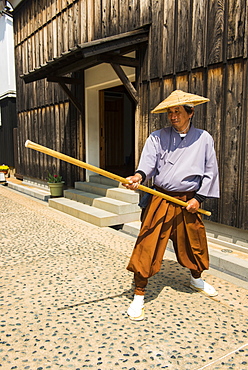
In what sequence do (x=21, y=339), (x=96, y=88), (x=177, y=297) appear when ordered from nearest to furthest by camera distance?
(x=21, y=339)
(x=177, y=297)
(x=96, y=88)

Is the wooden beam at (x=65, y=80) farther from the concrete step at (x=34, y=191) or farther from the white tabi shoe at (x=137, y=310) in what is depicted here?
the white tabi shoe at (x=137, y=310)

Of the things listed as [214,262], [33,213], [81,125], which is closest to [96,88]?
[81,125]

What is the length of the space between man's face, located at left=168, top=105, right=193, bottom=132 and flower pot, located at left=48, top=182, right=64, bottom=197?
669 centimetres

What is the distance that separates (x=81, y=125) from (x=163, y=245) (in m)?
6.13

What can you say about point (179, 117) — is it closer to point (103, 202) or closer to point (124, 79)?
point (124, 79)

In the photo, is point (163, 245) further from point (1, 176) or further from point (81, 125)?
point (1, 176)

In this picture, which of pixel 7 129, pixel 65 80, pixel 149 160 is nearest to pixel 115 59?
pixel 65 80

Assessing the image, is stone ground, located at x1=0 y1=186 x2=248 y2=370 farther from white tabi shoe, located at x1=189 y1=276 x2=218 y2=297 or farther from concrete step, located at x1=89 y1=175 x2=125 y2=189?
concrete step, located at x1=89 y1=175 x2=125 y2=189

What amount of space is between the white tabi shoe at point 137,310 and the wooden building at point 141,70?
2.35m

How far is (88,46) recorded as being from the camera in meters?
5.56

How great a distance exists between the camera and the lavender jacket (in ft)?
9.91

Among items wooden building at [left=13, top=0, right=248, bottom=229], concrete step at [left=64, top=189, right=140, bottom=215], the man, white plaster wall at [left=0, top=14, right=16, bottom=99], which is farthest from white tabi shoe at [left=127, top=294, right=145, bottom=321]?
white plaster wall at [left=0, top=14, right=16, bottom=99]

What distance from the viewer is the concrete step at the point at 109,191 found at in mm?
6750

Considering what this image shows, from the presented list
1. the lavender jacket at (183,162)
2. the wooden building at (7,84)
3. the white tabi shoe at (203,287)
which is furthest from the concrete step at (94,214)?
the wooden building at (7,84)
